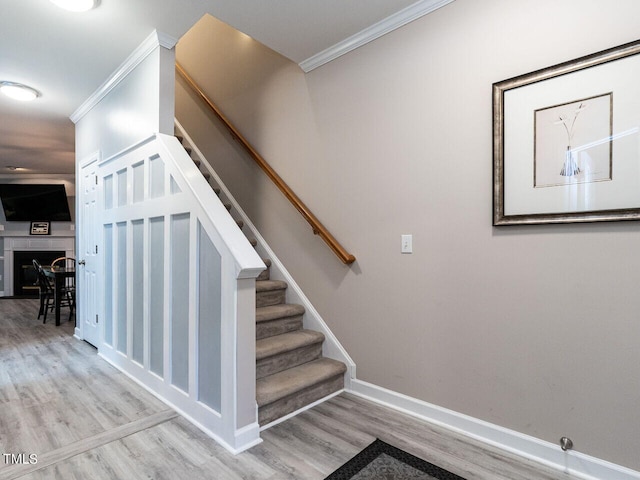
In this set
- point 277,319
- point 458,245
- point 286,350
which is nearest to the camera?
point 458,245

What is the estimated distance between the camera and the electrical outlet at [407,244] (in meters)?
2.19

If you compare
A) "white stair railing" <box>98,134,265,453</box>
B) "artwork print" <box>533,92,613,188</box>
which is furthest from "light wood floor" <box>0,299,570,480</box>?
"artwork print" <box>533,92,613,188</box>

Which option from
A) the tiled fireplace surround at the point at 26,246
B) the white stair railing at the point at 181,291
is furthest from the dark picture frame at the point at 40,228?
the white stair railing at the point at 181,291

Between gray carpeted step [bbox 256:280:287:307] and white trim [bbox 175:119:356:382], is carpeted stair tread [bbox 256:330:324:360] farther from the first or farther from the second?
gray carpeted step [bbox 256:280:287:307]

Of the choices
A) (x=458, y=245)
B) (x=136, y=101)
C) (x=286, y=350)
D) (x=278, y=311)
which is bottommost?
(x=286, y=350)

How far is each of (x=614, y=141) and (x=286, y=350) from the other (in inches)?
83.1

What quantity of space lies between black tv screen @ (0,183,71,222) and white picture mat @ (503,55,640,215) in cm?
835

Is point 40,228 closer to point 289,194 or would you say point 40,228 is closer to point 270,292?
point 270,292

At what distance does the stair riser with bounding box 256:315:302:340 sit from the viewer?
8.40 ft

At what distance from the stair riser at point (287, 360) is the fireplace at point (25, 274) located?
727cm

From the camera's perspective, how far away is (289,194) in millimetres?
2814

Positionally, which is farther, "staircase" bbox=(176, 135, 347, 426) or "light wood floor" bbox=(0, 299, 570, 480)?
"staircase" bbox=(176, 135, 347, 426)

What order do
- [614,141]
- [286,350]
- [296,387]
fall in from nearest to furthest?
[614,141] < [296,387] < [286,350]

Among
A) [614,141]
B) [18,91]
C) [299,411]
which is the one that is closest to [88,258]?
[18,91]
